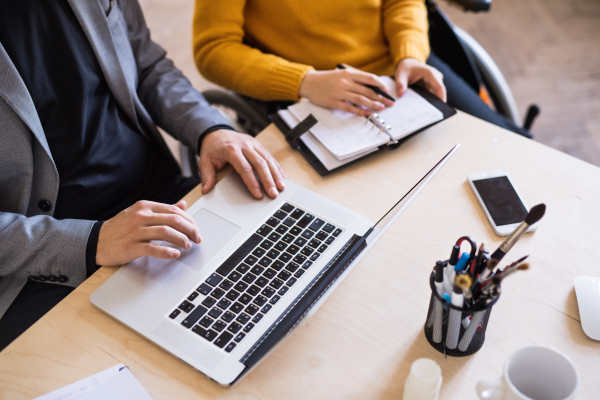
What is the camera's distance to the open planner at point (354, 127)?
3.11 ft

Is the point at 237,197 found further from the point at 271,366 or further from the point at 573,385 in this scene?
the point at 573,385

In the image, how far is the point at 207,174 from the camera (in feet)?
3.06

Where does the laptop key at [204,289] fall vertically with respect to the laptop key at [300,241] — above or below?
above

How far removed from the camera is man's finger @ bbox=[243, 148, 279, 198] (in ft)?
2.89

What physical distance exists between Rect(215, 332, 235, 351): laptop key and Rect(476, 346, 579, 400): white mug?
13.3 inches

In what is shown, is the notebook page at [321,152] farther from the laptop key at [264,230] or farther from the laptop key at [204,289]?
the laptop key at [204,289]

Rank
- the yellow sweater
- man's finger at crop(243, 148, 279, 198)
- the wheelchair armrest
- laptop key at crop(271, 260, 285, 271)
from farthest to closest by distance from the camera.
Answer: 1. the wheelchair armrest
2. the yellow sweater
3. man's finger at crop(243, 148, 279, 198)
4. laptop key at crop(271, 260, 285, 271)

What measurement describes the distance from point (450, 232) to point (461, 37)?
0.91 m

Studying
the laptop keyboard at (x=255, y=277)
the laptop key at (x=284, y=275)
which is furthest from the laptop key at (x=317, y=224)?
the laptop key at (x=284, y=275)

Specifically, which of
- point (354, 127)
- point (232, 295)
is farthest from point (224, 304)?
point (354, 127)

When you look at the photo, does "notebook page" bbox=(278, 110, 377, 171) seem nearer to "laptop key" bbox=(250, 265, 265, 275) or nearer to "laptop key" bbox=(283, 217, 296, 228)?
"laptop key" bbox=(283, 217, 296, 228)

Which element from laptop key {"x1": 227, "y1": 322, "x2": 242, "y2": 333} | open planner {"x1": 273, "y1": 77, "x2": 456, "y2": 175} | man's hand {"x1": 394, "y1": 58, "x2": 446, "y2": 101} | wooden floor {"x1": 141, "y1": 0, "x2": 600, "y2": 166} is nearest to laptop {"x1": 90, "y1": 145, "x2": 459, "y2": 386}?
laptop key {"x1": 227, "y1": 322, "x2": 242, "y2": 333}

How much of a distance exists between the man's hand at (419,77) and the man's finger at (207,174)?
446 mm

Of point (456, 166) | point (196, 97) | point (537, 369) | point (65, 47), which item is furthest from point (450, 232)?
point (65, 47)
